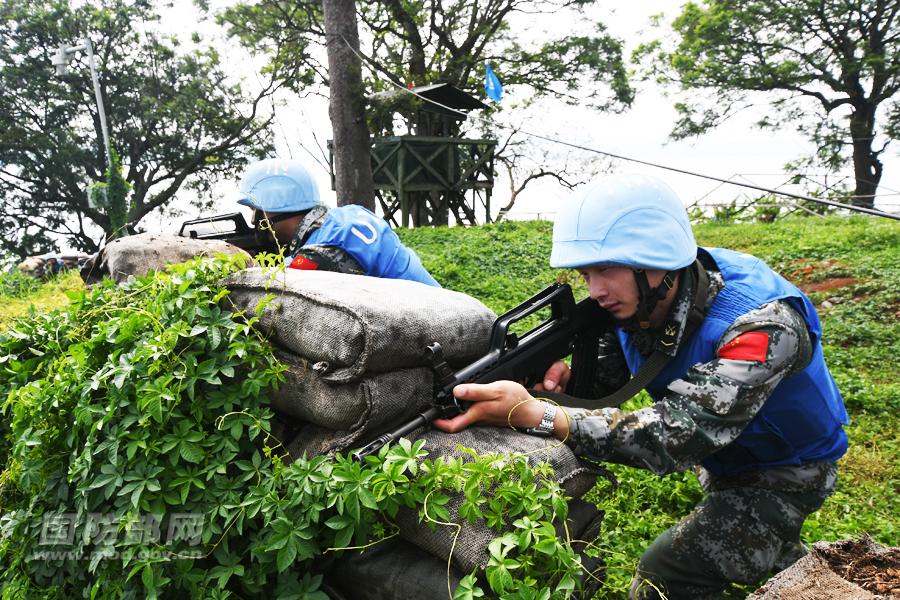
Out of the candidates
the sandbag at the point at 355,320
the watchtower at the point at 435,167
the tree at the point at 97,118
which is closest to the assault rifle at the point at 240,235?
the sandbag at the point at 355,320

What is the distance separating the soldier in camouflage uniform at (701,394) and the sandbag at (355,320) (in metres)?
0.26

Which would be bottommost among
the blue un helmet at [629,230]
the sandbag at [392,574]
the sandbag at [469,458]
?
the sandbag at [392,574]

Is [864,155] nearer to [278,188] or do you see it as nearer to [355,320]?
[278,188]

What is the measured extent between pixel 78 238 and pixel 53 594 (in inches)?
1110

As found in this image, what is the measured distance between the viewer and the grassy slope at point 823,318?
342cm

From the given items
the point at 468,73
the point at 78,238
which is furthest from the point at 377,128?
the point at 78,238

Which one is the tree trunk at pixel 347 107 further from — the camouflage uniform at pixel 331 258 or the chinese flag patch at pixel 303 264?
the chinese flag patch at pixel 303 264

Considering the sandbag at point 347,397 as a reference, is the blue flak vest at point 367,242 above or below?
above

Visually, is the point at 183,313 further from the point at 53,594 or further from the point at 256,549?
the point at 53,594

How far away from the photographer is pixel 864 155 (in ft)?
64.7

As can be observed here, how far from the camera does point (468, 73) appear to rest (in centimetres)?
1792

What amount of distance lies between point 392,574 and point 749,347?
1348 millimetres

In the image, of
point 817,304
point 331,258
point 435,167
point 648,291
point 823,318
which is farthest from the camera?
point 435,167

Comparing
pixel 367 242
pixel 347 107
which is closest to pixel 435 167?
pixel 347 107
